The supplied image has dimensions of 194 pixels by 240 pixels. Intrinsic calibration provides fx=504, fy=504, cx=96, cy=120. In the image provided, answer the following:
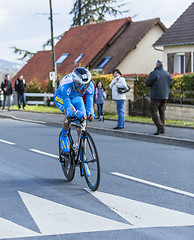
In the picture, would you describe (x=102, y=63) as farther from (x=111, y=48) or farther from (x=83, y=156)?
(x=83, y=156)

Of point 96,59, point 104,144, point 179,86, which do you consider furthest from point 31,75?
point 104,144

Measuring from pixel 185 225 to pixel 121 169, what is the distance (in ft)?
12.2

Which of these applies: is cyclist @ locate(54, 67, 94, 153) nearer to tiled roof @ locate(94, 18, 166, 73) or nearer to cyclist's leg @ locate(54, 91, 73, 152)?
cyclist's leg @ locate(54, 91, 73, 152)

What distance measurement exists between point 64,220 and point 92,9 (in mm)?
48097

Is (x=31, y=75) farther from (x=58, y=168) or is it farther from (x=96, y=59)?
(x=58, y=168)

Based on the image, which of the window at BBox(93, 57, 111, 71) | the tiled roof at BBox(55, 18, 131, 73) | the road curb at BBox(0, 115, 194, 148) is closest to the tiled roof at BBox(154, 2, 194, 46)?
the window at BBox(93, 57, 111, 71)

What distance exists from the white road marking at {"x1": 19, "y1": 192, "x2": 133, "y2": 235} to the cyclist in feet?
4.49

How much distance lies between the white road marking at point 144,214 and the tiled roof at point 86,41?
3276 centimetres

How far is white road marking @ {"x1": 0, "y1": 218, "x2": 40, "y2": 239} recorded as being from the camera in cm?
488

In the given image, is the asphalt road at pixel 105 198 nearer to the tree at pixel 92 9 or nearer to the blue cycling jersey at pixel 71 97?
the blue cycling jersey at pixel 71 97

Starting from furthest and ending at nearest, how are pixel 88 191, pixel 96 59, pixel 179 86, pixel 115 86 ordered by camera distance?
pixel 96 59, pixel 179 86, pixel 115 86, pixel 88 191

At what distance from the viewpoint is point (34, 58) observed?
4850 centimetres

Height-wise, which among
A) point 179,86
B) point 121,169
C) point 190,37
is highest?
point 190,37

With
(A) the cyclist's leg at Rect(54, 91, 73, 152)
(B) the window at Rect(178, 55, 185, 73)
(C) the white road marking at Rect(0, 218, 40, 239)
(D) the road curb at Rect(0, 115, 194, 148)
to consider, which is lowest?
(C) the white road marking at Rect(0, 218, 40, 239)
